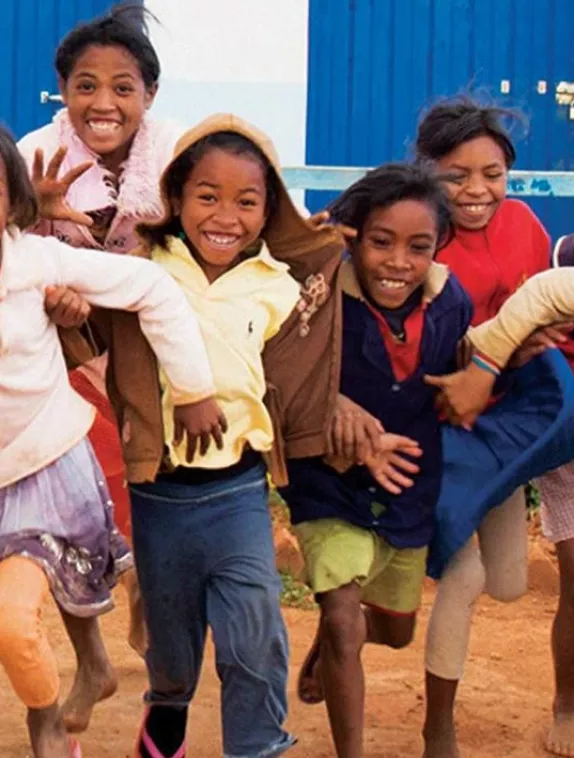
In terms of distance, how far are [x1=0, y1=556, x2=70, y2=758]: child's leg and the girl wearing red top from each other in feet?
3.95

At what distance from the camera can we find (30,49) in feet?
31.0

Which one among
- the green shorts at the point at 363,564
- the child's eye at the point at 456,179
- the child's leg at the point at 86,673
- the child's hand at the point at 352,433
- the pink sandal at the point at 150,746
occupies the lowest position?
the pink sandal at the point at 150,746

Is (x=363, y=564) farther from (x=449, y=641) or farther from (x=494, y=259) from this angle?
(x=494, y=259)

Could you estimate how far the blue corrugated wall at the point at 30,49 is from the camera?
31.0 ft

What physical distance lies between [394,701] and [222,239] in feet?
6.79

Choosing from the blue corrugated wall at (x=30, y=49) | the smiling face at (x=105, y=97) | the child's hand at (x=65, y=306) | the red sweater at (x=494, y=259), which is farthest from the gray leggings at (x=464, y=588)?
the blue corrugated wall at (x=30, y=49)

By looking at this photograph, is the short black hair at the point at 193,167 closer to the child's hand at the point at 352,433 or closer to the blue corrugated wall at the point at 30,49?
the child's hand at the point at 352,433

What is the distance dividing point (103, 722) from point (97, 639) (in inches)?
35.0

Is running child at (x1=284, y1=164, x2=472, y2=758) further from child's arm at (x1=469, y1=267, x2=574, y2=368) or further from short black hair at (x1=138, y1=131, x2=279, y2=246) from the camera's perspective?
short black hair at (x1=138, y1=131, x2=279, y2=246)

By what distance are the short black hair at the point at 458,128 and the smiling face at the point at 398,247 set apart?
0.53 m

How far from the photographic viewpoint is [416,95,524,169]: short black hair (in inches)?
187

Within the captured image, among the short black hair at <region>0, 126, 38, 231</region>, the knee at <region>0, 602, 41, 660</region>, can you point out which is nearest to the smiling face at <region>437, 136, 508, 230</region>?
the short black hair at <region>0, 126, 38, 231</region>

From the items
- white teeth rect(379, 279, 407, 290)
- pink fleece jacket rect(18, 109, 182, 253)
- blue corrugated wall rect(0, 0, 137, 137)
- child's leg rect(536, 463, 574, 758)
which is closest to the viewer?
white teeth rect(379, 279, 407, 290)

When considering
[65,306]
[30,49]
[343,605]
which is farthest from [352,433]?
[30,49]
